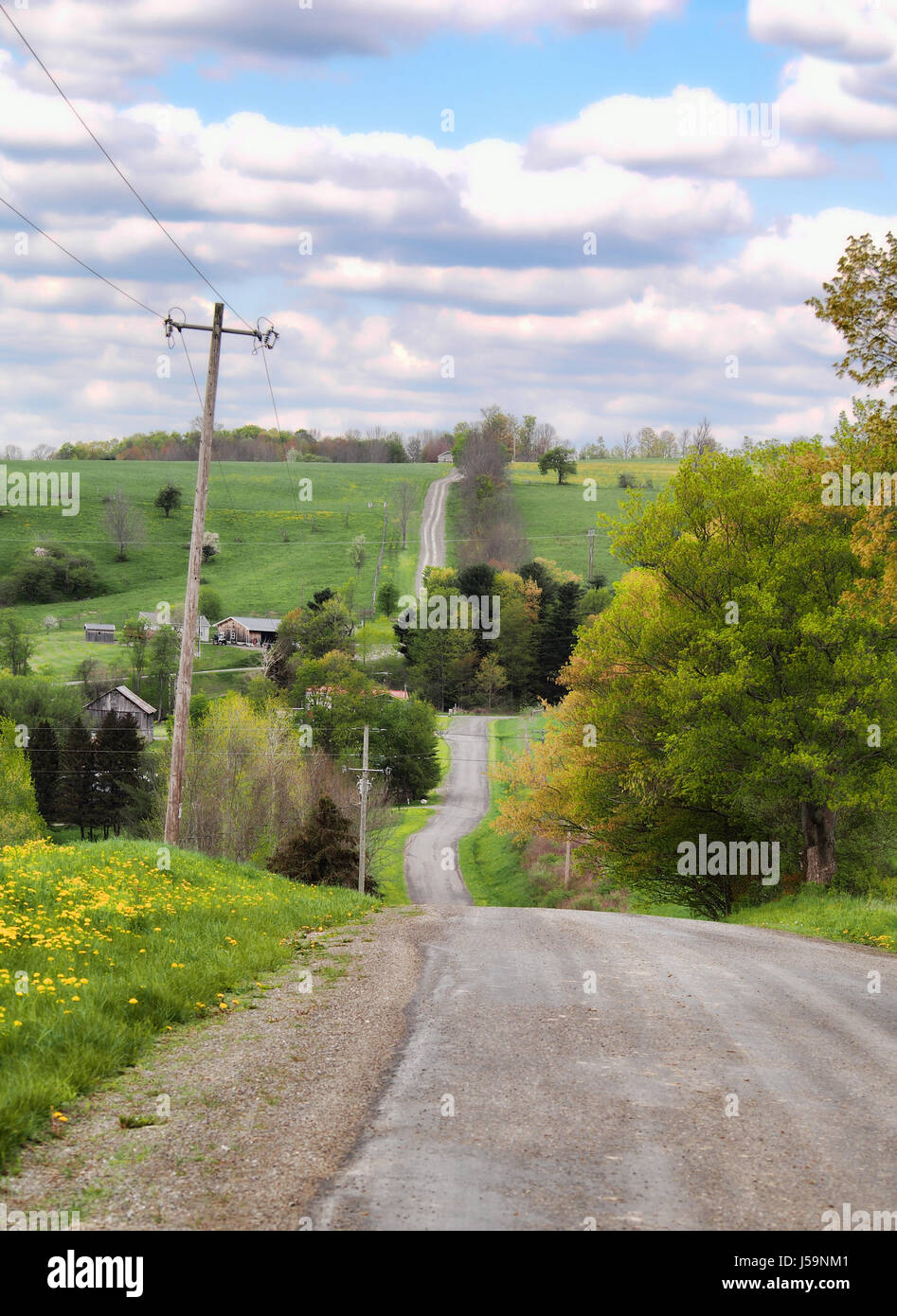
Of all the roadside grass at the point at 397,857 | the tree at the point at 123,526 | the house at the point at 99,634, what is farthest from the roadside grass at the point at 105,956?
the tree at the point at 123,526

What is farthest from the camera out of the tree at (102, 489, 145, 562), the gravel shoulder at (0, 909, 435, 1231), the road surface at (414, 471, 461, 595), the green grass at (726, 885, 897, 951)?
the tree at (102, 489, 145, 562)

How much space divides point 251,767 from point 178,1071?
51644 millimetres

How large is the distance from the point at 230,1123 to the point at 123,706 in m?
85.7

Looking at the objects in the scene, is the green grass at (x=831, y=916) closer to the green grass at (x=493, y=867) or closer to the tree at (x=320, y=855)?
the tree at (x=320, y=855)

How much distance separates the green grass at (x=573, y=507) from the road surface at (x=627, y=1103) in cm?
10302

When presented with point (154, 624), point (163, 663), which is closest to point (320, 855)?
point (163, 663)

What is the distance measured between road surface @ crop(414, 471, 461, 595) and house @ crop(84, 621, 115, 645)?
103 feet

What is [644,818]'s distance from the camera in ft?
105

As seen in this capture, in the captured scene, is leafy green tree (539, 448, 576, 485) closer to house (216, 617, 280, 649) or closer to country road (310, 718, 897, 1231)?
house (216, 617, 280, 649)

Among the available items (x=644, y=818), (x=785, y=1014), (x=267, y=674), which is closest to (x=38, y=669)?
(x=267, y=674)

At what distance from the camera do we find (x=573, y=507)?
5969 inches

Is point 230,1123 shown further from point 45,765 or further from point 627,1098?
point 45,765

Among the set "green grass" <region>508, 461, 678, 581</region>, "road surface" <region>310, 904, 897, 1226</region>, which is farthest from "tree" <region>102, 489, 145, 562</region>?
"road surface" <region>310, 904, 897, 1226</region>

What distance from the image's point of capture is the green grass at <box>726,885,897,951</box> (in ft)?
61.5
